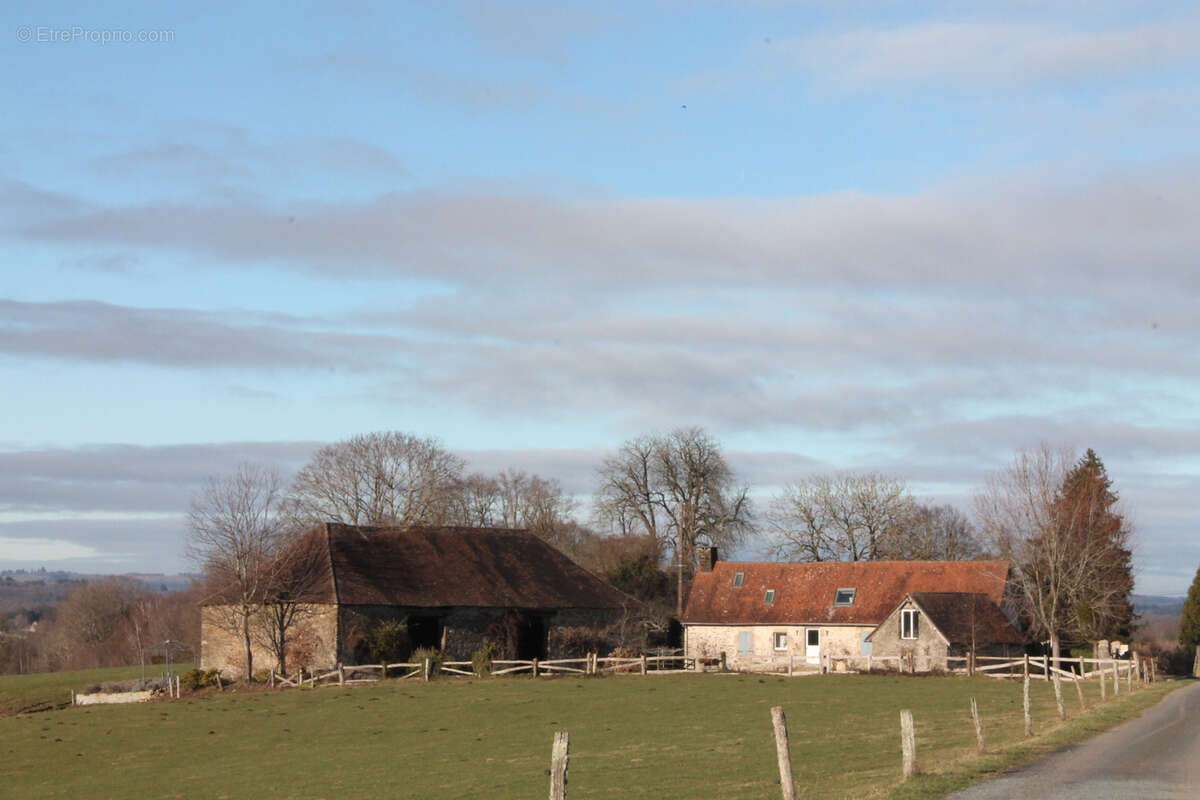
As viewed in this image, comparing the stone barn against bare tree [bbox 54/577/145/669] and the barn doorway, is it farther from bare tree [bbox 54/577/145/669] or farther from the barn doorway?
bare tree [bbox 54/577/145/669]

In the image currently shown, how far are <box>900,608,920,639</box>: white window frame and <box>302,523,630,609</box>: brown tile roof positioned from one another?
44.8 ft

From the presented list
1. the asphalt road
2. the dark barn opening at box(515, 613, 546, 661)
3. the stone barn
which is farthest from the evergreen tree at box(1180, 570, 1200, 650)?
the asphalt road

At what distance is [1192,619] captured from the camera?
71438mm

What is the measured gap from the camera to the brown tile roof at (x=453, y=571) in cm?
5484

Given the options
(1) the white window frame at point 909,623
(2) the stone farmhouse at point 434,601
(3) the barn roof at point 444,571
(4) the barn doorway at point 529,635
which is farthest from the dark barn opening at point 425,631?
(1) the white window frame at point 909,623

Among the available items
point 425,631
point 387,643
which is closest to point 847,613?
point 425,631

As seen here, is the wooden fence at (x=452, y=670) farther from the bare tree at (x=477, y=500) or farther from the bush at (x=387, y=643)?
the bare tree at (x=477, y=500)

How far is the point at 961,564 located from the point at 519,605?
22.2 meters

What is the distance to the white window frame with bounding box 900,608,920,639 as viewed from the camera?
54.3 meters

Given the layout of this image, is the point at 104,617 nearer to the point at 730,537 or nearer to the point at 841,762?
the point at 730,537

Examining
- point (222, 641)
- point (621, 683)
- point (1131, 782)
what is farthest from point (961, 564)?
point (1131, 782)

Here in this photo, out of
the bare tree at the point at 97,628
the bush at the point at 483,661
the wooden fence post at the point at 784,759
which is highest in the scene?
the wooden fence post at the point at 784,759

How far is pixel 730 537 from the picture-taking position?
81375 mm

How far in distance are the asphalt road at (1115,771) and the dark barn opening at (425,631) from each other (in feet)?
115
